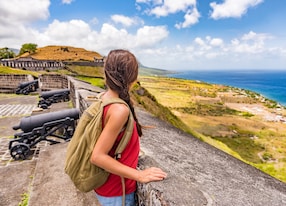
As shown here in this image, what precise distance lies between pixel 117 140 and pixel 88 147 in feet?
0.57

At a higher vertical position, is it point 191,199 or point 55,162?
point 191,199

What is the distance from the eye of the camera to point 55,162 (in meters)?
3.58

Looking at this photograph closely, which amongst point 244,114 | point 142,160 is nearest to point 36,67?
point 142,160

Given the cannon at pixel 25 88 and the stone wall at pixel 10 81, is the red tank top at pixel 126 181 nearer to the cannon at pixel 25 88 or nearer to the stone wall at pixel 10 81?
the cannon at pixel 25 88

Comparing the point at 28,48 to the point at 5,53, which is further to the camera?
the point at 28,48

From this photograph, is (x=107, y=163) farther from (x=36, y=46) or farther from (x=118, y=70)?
(x=36, y=46)

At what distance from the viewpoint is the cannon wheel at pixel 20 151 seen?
4.77m

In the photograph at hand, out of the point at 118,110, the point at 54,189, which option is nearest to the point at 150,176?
the point at 118,110

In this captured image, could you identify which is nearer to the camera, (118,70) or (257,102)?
(118,70)

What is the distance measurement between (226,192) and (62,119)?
4577 mm

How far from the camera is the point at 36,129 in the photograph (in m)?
5.18

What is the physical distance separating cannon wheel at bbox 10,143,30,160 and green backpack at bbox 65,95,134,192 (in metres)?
4.06

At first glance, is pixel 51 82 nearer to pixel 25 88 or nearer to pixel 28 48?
pixel 25 88

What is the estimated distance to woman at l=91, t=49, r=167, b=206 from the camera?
121 centimetres
